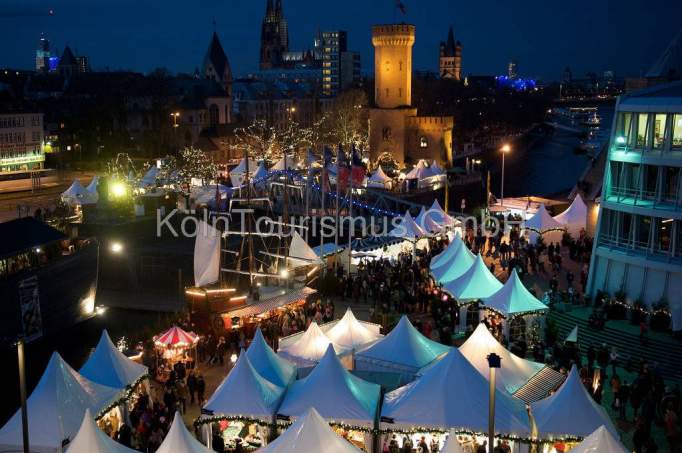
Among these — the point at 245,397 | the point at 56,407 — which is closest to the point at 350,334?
the point at 245,397

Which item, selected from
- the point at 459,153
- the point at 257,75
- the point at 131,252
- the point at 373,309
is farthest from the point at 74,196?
the point at 257,75

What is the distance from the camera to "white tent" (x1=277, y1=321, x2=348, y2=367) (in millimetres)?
18281

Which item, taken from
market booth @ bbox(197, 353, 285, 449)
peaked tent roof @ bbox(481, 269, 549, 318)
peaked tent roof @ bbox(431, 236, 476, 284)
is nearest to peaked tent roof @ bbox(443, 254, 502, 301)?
peaked tent roof @ bbox(481, 269, 549, 318)

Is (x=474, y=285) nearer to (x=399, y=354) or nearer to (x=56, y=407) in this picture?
(x=399, y=354)

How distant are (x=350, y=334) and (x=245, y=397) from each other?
486cm

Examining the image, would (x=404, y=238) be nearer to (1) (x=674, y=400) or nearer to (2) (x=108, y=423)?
(1) (x=674, y=400)

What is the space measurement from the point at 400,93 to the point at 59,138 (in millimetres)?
36121

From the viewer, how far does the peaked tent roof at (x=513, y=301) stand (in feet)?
70.6

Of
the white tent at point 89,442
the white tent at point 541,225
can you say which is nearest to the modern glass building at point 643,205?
the white tent at point 541,225

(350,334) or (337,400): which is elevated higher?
(350,334)

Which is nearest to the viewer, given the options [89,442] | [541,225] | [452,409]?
[89,442]

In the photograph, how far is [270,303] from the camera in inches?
922

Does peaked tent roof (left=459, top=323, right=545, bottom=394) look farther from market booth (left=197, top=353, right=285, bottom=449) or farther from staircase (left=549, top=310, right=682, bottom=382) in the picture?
market booth (left=197, top=353, right=285, bottom=449)

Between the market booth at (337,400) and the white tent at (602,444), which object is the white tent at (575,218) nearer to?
the market booth at (337,400)
